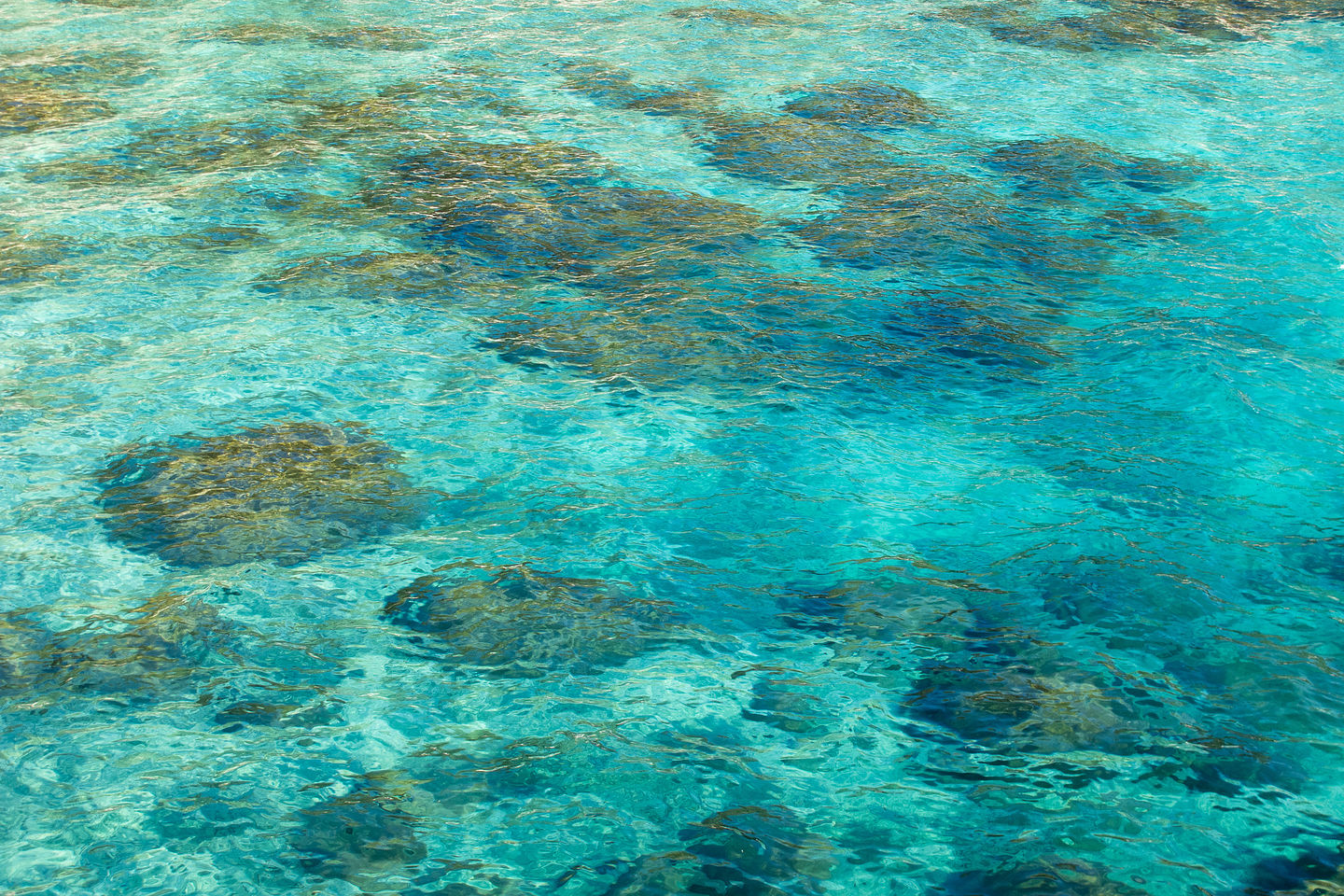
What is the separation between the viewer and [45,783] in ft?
12.1

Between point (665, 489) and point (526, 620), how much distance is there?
124 centimetres

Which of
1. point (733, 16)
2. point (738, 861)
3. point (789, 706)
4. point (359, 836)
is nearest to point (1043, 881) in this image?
point (738, 861)

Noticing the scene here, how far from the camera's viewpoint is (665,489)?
552cm

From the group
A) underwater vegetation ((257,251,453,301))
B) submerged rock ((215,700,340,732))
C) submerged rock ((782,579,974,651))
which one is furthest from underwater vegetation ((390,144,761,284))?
submerged rock ((215,700,340,732))

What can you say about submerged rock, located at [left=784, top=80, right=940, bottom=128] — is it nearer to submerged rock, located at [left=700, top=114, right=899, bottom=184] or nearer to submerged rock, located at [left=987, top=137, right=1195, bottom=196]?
submerged rock, located at [left=700, top=114, right=899, bottom=184]

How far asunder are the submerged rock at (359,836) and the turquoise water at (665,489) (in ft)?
0.06

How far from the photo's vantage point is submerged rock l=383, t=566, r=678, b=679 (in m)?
4.40

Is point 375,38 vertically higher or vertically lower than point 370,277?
higher

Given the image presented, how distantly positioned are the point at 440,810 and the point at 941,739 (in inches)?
73.1

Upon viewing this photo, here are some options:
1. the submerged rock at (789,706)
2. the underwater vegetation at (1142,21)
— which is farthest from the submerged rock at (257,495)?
the underwater vegetation at (1142,21)

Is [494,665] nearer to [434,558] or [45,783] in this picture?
[434,558]

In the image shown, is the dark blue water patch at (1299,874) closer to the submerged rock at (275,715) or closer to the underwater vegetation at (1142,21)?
the submerged rock at (275,715)

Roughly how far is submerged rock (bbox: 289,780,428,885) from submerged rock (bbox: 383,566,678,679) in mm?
776

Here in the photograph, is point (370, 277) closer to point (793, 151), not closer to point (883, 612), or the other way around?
point (793, 151)
